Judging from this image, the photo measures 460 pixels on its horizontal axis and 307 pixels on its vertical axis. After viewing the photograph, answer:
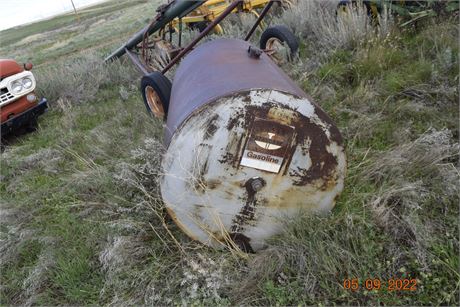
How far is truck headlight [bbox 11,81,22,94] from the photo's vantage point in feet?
16.0

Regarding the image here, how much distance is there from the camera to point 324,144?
2.22 m

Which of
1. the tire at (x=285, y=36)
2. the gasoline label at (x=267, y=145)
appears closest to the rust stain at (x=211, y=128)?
the gasoline label at (x=267, y=145)

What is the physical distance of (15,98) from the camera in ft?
16.0

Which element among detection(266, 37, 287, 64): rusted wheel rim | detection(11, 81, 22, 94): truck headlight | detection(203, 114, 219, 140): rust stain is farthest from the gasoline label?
detection(11, 81, 22, 94): truck headlight

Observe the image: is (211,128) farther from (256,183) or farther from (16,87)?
(16,87)

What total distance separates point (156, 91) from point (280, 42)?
178 cm

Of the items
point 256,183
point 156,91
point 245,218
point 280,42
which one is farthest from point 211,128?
point 280,42

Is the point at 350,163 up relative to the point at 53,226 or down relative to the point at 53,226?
up

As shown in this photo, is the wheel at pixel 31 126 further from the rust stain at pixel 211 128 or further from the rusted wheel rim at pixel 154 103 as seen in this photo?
the rust stain at pixel 211 128

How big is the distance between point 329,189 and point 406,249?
1.86 ft

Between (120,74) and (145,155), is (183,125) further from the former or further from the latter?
(120,74)

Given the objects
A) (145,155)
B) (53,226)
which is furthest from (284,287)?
(53,226)

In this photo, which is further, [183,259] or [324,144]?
[183,259]

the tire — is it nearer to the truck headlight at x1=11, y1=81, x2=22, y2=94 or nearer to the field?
the field
